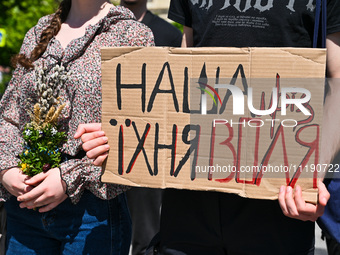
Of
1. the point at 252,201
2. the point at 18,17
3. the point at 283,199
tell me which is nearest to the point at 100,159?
the point at 252,201

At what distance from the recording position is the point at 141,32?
2211mm

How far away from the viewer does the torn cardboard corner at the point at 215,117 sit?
1.70 meters

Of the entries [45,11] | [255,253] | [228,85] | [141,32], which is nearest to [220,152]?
[228,85]

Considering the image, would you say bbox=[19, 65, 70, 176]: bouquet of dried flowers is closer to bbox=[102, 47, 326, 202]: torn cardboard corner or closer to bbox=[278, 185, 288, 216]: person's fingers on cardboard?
bbox=[102, 47, 326, 202]: torn cardboard corner

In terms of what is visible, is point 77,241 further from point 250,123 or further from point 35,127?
point 250,123

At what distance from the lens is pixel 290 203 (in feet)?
5.55

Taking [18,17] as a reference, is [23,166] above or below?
below

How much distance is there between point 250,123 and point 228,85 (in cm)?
15

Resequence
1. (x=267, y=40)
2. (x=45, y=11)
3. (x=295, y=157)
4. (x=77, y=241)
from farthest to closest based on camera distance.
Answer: (x=45, y=11)
(x=77, y=241)
(x=267, y=40)
(x=295, y=157)

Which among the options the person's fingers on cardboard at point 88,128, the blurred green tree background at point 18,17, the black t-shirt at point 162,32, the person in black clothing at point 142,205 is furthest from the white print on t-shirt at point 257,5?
the blurred green tree background at point 18,17

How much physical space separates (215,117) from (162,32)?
6.40 ft

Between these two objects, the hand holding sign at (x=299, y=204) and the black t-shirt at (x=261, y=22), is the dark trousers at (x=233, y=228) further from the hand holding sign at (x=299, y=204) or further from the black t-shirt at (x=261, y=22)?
the black t-shirt at (x=261, y=22)

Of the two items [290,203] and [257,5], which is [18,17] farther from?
[290,203]

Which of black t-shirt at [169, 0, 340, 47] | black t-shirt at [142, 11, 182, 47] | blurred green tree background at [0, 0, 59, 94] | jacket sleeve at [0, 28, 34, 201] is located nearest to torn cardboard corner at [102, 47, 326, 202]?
black t-shirt at [169, 0, 340, 47]
